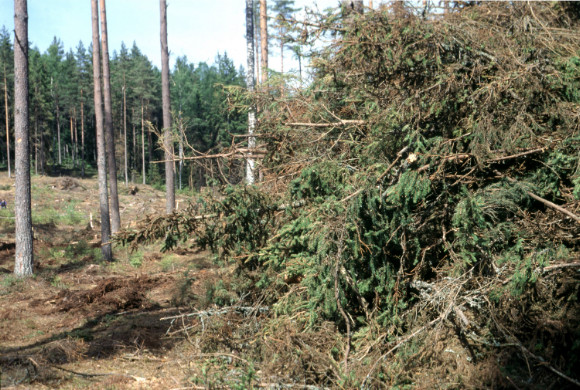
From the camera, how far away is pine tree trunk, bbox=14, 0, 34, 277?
11.0 metres

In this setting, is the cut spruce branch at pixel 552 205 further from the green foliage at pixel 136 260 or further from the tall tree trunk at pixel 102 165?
the tall tree trunk at pixel 102 165

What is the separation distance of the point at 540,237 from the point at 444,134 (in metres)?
1.65

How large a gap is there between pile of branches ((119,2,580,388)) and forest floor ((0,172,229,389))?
1882mm

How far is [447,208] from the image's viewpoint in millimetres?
5289

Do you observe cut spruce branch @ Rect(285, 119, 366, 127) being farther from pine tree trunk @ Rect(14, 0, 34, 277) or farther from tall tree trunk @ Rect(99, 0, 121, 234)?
tall tree trunk @ Rect(99, 0, 121, 234)

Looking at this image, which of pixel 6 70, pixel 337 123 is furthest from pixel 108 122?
pixel 6 70

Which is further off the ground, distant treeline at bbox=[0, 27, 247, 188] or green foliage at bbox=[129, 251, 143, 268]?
distant treeline at bbox=[0, 27, 247, 188]

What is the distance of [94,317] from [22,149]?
17.5 feet

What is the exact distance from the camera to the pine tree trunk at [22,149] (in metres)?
A: 11.0

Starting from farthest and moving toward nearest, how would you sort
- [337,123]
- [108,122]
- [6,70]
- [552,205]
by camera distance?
[6,70] → [108,122] → [337,123] → [552,205]

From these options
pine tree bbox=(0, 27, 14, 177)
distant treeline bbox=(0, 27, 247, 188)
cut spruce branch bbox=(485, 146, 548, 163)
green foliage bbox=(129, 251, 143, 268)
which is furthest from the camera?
distant treeline bbox=(0, 27, 247, 188)

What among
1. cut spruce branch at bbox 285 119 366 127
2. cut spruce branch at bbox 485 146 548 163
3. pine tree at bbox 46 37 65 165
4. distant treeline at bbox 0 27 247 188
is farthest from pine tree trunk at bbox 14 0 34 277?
pine tree at bbox 46 37 65 165

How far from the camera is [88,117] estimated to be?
61.7m

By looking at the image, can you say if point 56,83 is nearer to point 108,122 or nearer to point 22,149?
point 108,122
